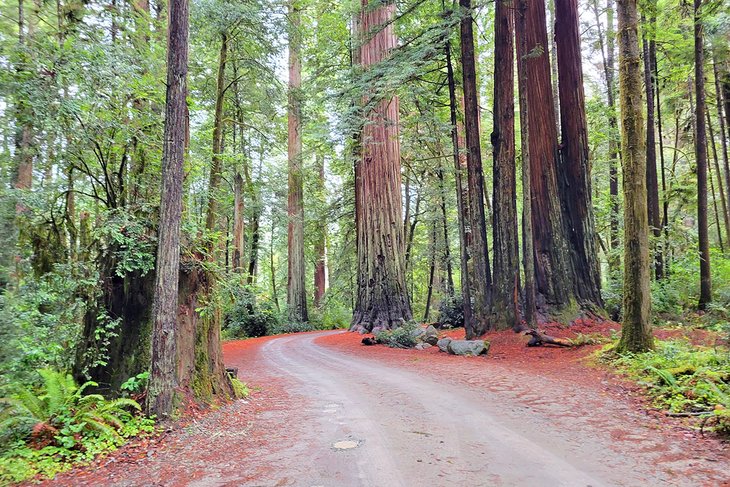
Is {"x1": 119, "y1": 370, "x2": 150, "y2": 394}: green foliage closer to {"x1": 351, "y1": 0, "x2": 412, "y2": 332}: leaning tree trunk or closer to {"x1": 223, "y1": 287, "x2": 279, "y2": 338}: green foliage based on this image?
{"x1": 351, "y1": 0, "x2": 412, "y2": 332}: leaning tree trunk

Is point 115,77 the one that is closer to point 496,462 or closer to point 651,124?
point 496,462

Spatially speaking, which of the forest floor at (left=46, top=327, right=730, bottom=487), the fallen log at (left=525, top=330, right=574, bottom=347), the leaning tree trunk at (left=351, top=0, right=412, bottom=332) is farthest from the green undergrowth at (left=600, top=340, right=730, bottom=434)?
the leaning tree trunk at (left=351, top=0, right=412, bottom=332)

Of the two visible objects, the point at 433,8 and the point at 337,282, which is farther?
the point at 337,282

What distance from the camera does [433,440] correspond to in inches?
180

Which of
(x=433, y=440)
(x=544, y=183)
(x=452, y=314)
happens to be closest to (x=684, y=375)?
(x=433, y=440)

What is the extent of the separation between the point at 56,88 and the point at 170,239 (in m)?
2.53

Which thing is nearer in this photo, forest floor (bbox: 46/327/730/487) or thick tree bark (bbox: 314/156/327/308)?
forest floor (bbox: 46/327/730/487)

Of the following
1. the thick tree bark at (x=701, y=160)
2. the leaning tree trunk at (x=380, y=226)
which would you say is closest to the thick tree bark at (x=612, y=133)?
the thick tree bark at (x=701, y=160)

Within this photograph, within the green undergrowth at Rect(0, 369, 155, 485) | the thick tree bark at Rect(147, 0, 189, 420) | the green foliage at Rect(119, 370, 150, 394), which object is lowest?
the green undergrowth at Rect(0, 369, 155, 485)

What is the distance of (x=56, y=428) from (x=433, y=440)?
399 centimetres

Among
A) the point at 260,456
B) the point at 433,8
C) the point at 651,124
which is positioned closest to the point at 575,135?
the point at 651,124

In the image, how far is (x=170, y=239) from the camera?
5.53 m

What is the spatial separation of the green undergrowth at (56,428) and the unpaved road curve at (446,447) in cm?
201

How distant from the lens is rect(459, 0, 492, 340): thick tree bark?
40.1 feet
